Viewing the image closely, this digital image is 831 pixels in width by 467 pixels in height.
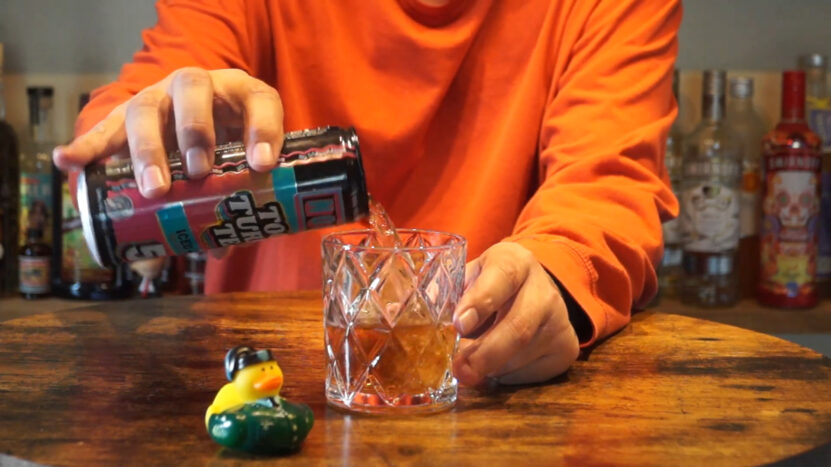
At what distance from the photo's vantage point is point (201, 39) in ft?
3.69

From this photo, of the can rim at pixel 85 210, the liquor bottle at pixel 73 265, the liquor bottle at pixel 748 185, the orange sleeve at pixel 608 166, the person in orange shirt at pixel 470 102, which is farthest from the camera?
the liquor bottle at pixel 748 185

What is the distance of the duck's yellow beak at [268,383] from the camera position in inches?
20.9

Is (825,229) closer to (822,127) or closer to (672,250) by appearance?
(822,127)

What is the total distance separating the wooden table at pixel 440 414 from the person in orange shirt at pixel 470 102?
147 mm

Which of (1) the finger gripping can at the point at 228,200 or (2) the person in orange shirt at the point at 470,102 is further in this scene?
(2) the person in orange shirt at the point at 470,102

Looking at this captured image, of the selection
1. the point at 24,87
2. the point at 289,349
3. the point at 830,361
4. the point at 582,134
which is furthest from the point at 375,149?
the point at 24,87

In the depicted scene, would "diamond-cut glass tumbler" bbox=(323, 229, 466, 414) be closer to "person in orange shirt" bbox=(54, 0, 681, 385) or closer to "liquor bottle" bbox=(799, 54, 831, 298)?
"person in orange shirt" bbox=(54, 0, 681, 385)

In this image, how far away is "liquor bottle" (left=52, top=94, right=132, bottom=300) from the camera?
62.2 inches

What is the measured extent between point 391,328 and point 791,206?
3.91 ft

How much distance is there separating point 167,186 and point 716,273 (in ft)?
3.91

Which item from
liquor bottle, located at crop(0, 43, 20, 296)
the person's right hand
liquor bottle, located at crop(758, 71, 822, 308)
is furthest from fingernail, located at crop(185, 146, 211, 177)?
liquor bottle, located at crop(758, 71, 822, 308)

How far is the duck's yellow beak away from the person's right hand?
0.21 m

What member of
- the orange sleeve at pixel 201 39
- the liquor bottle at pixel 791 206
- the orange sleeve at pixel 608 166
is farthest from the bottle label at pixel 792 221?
the orange sleeve at pixel 201 39

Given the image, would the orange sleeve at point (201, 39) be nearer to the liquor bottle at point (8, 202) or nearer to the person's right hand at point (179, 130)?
the person's right hand at point (179, 130)
